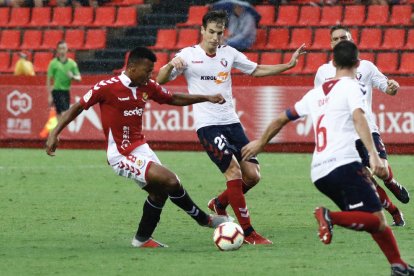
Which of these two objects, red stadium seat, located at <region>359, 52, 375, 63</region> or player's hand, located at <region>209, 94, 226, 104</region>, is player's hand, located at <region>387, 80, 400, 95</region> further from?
red stadium seat, located at <region>359, 52, 375, 63</region>

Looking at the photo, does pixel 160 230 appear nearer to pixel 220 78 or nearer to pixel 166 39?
pixel 220 78

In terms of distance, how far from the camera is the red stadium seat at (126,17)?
28.2m

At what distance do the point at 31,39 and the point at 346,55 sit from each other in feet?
70.6

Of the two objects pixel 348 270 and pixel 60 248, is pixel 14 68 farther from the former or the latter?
pixel 348 270

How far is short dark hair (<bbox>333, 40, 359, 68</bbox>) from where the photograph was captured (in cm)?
845

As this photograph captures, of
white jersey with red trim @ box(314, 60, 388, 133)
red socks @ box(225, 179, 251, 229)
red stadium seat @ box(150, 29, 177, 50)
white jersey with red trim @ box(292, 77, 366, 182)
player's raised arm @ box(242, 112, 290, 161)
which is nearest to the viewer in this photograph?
white jersey with red trim @ box(292, 77, 366, 182)

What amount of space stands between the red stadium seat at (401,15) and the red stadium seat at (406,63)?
107 cm

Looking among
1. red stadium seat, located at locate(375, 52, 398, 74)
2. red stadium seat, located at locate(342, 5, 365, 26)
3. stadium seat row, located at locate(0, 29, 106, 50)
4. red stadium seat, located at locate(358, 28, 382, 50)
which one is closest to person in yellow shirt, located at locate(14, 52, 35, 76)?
stadium seat row, located at locate(0, 29, 106, 50)

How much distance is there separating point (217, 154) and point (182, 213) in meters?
2.30

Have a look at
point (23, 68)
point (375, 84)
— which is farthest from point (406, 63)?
point (375, 84)

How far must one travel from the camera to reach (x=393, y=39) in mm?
24281

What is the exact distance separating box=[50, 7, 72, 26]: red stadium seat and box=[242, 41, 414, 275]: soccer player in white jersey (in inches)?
838

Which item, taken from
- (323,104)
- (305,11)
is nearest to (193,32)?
(305,11)

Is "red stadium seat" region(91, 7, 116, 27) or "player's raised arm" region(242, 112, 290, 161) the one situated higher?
"player's raised arm" region(242, 112, 290, 161)
